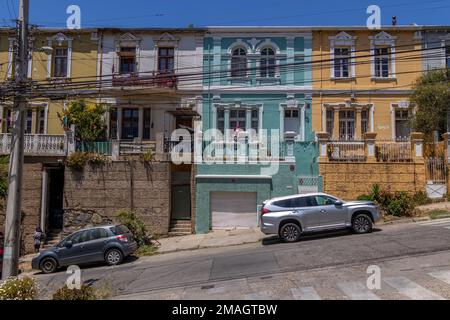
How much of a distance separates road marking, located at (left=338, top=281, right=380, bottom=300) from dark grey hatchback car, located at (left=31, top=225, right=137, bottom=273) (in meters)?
9.11

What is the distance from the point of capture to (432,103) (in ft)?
66.2

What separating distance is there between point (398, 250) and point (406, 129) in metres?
13.4

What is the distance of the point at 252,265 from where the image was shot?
11.4m

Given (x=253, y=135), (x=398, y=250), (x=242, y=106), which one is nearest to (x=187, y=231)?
(x=253, y=135)

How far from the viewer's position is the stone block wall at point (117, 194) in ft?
63.5

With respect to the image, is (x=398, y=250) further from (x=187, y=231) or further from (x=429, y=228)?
(x=187, y=231)

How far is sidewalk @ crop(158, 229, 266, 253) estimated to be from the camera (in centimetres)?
1667

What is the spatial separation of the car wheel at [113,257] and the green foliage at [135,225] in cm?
279

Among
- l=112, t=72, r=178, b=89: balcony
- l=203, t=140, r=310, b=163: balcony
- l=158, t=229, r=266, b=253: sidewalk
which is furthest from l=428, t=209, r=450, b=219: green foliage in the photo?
l=112, t=72, r=178, b=89: balcony

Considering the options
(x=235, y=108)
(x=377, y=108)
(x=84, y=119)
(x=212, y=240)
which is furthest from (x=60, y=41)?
(x=377, y=108)

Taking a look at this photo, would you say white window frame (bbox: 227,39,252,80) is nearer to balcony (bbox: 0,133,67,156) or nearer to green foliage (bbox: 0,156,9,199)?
balcony (bbox: 0,133,67,156)

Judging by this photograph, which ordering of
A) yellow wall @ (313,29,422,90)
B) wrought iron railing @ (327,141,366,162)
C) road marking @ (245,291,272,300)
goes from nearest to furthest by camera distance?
road marking @ (245,291,272,300)
wrought iron railing @ (327,141,366,162)
yellow wall @ (313,29,422,90)

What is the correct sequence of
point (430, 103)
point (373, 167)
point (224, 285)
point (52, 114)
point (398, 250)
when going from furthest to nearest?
point (52, 114), point (430, 103), point (373, 167), point (398, 250), point (224, 285)

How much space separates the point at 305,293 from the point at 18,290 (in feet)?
18.5
